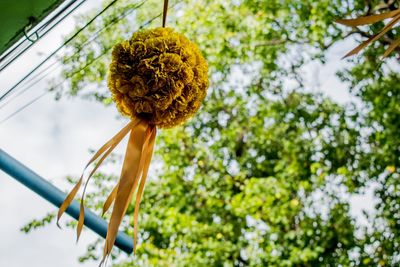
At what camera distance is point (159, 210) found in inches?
210

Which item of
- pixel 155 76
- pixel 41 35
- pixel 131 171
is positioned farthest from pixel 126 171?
pixel 41 35

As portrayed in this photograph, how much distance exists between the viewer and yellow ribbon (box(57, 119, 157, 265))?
0.92 m

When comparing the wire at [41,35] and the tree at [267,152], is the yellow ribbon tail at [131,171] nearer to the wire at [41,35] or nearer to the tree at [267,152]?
the wire at [41,35]

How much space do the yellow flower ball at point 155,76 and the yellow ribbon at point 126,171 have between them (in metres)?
0.04

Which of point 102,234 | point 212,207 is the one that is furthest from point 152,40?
point 212,207

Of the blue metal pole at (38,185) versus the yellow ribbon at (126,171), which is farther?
the blue metal pole at (38,185)

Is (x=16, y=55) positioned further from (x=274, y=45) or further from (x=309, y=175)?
(x=309, y=175)

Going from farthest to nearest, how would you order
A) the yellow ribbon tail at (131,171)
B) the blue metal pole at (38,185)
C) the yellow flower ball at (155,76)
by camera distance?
the blue metal pole at (38,185) < the yellow flower ball at (155,76) < the yellow ribbon tail at (131,171)

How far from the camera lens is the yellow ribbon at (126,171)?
3.02 ft

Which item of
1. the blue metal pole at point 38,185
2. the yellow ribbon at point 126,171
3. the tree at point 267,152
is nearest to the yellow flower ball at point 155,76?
the yellow ribbon at point 126,171

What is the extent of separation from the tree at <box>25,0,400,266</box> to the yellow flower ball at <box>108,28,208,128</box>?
11.8 ft

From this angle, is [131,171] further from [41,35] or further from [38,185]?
[38,185]

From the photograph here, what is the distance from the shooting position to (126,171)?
37.4 inches

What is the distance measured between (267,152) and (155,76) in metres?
5.44
